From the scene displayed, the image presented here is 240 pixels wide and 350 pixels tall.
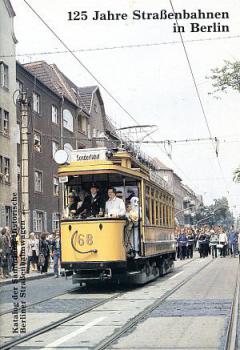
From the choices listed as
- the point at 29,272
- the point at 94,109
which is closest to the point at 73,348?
the point at 29,272

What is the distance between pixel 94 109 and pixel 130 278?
120 feet

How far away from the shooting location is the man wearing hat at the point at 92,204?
50.3 ft

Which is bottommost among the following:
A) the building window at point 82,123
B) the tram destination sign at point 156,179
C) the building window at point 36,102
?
Result: the tram destination sign at point 156,179

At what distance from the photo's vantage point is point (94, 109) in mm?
51688

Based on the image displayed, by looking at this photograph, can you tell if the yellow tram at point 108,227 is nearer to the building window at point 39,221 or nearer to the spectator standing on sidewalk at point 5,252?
the spectator standing on sidewalk at point 5,252

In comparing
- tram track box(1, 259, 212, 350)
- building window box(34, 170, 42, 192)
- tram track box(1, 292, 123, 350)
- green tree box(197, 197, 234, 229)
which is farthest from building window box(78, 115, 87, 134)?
green tree box(197, 197, 234, 229)

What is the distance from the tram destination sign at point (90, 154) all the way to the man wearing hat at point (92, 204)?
764 millimetres

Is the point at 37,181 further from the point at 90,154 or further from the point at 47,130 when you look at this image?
the point at 90,154

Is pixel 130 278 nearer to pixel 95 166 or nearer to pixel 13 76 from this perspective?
A: pixel 95 166

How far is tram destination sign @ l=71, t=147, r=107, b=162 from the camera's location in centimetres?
1534

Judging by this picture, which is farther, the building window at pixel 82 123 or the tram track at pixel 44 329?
the building window at pixel 82 123

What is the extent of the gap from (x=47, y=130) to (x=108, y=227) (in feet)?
84.3

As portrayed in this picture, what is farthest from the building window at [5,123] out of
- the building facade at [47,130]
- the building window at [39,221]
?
the building window at [39,221]

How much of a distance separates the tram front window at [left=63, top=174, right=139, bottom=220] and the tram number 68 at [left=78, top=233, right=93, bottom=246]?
438mm
